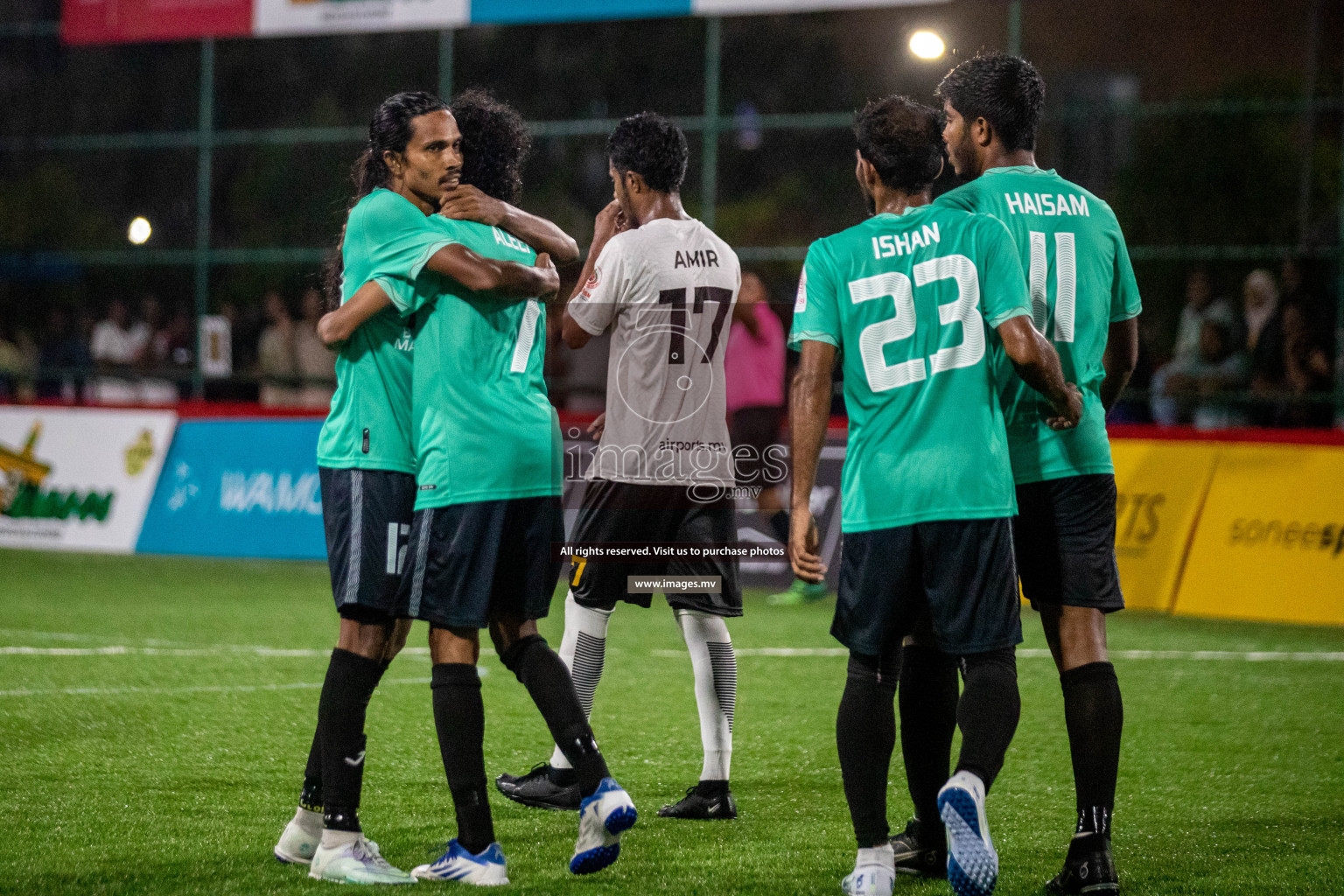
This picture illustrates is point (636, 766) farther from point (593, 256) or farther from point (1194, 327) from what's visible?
point (1194, 327)

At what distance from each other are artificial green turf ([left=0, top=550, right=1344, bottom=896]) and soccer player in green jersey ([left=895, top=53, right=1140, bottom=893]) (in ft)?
1.35

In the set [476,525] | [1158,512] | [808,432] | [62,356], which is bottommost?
[1158,512]

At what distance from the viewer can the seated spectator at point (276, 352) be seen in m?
16.9

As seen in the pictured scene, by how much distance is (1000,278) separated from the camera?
3955mm

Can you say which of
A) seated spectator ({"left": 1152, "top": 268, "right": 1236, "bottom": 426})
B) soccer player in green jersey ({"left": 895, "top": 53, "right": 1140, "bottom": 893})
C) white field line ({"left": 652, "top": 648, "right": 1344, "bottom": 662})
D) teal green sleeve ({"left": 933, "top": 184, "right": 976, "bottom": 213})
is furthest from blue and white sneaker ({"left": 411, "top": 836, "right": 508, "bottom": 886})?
seated spectator ({"left": 1152, "top": 268, "right": 1236, "bottom": 426})

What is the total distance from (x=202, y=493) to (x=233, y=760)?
8160mm

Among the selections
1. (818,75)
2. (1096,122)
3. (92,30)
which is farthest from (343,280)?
(818,75)

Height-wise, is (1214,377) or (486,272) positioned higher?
(486,272)

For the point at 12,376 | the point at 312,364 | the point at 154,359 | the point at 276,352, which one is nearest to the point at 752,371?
the point at 312,364

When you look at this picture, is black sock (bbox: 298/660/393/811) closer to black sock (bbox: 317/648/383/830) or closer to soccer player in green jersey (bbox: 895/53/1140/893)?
black sock (bbox: 317/648/383/830)

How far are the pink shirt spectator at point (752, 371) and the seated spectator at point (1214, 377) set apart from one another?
164 inches

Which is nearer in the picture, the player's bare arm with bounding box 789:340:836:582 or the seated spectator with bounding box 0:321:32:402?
the player's bare arm with bounding box 789:340:836:582

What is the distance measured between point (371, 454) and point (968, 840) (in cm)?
179

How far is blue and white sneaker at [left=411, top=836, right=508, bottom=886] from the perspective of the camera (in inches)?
161
